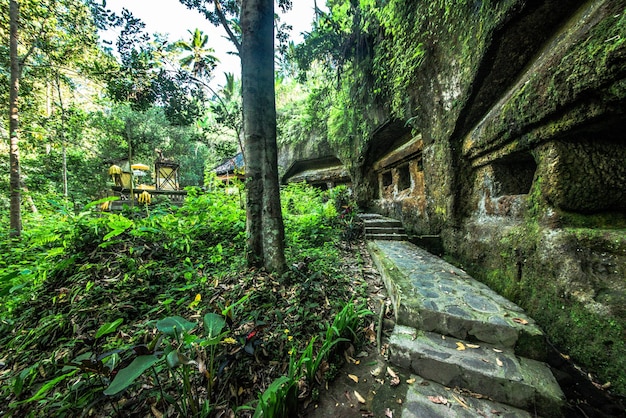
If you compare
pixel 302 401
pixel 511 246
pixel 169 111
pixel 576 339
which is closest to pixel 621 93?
pixel 511 246

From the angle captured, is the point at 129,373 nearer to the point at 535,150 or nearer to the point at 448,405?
the point at 448,405

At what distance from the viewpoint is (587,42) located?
1.70 meters

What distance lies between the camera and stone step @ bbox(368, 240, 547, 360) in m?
1.81

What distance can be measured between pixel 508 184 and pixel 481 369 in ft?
8.32

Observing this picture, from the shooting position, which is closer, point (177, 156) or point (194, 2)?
point (194, 2)

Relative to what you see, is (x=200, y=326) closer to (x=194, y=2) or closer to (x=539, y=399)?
(x=539, y=399)

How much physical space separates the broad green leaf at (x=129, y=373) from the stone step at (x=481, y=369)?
190cm

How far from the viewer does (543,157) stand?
2.12m

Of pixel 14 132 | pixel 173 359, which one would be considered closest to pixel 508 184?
pixel 173 359

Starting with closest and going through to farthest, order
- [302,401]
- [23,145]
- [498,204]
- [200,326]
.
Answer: [302,401]
[200,326]
[498,204]
[23,145]

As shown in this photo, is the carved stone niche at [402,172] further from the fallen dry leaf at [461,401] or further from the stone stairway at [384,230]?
the fallen dry leaf at [461,401]

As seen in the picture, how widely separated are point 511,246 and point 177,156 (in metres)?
21.5

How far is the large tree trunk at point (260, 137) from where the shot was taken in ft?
9.71

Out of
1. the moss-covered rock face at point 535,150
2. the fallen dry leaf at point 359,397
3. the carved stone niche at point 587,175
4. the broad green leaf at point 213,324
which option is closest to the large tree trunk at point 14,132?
the broad green leaf at point 213,324
